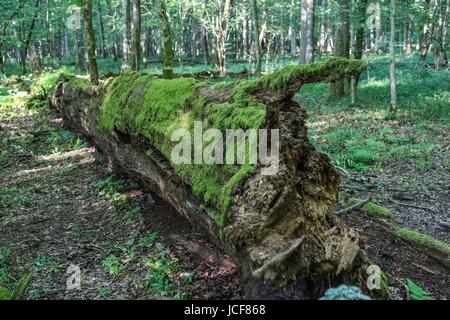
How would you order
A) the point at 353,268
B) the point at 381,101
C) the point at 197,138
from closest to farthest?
the point at 353,268 → the point at 197,138 → the point at 381,101

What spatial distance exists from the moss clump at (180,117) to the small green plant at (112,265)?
1.47 metres

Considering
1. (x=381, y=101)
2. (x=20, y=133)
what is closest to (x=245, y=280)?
(x=20, y=133)

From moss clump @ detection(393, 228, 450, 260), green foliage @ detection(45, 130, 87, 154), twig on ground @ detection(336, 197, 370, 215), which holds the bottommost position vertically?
moss clump @ detection(393, 228, 450, 260)

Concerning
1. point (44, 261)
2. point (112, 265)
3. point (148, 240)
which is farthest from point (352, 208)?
point (44, 261)

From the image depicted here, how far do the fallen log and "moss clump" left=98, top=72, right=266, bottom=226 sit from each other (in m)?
0.02

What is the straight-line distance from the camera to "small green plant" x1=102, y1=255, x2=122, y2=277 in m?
5.49

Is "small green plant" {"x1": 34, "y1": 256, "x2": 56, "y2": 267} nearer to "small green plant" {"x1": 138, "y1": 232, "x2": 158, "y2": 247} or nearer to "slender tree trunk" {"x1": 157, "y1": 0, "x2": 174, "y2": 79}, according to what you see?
"small green plant" {"x1": 138, "y1": 232, "x2": 158, "y2": 247}

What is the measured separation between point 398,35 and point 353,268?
46.8m

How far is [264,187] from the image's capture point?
4.04 metres

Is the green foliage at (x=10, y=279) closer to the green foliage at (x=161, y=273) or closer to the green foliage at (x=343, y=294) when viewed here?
the green foliage at (x=161, y=273)

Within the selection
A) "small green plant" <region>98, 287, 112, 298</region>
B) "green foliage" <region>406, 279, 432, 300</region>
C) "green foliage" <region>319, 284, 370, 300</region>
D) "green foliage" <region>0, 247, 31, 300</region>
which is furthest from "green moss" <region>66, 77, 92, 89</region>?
"green foliage" <region>319, 284, 370, 300</region>

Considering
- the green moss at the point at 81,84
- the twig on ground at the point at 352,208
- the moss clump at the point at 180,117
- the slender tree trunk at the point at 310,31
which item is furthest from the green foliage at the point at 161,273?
the slender tree trunk at the point at 310,31
